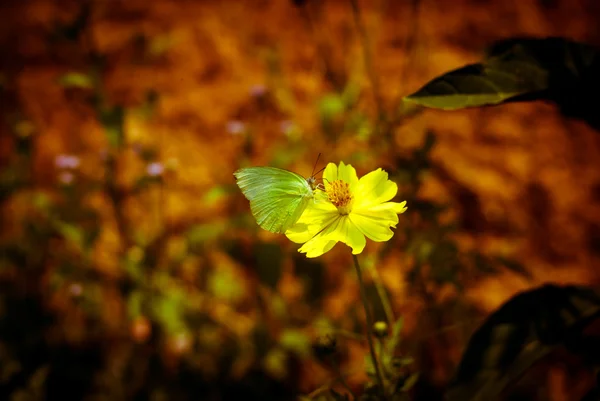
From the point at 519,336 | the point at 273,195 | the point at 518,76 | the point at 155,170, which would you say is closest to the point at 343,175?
the point at 273,195

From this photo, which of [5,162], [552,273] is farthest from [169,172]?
[552,273]

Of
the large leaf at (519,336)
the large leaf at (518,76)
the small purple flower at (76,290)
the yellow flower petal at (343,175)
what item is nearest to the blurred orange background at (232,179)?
the small purple flower at (76,290)

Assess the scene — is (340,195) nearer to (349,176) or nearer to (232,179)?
(349,176)

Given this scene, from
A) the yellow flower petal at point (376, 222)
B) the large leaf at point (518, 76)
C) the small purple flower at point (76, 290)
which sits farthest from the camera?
the small purple flower at point (76, 290)

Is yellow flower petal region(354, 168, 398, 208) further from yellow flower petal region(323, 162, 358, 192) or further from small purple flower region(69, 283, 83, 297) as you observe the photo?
small purple flower region(69, 283, 83, 297)

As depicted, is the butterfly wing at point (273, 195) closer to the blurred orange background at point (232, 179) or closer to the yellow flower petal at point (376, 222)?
the yellow flower petal at point (376, 222)

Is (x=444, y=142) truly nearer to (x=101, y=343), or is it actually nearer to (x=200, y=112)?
(x=200, y=112)

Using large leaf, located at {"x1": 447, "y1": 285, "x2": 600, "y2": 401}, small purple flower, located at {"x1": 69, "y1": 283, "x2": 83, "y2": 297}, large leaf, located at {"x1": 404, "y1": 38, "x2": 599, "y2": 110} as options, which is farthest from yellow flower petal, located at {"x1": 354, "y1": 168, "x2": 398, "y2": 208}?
small purple flower, located at {"x1": 69, "y1": 283, "x2": 83, "y2": 297}

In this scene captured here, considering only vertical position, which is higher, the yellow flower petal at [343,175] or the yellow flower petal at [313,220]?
the yellow flower petal at [343,175]
